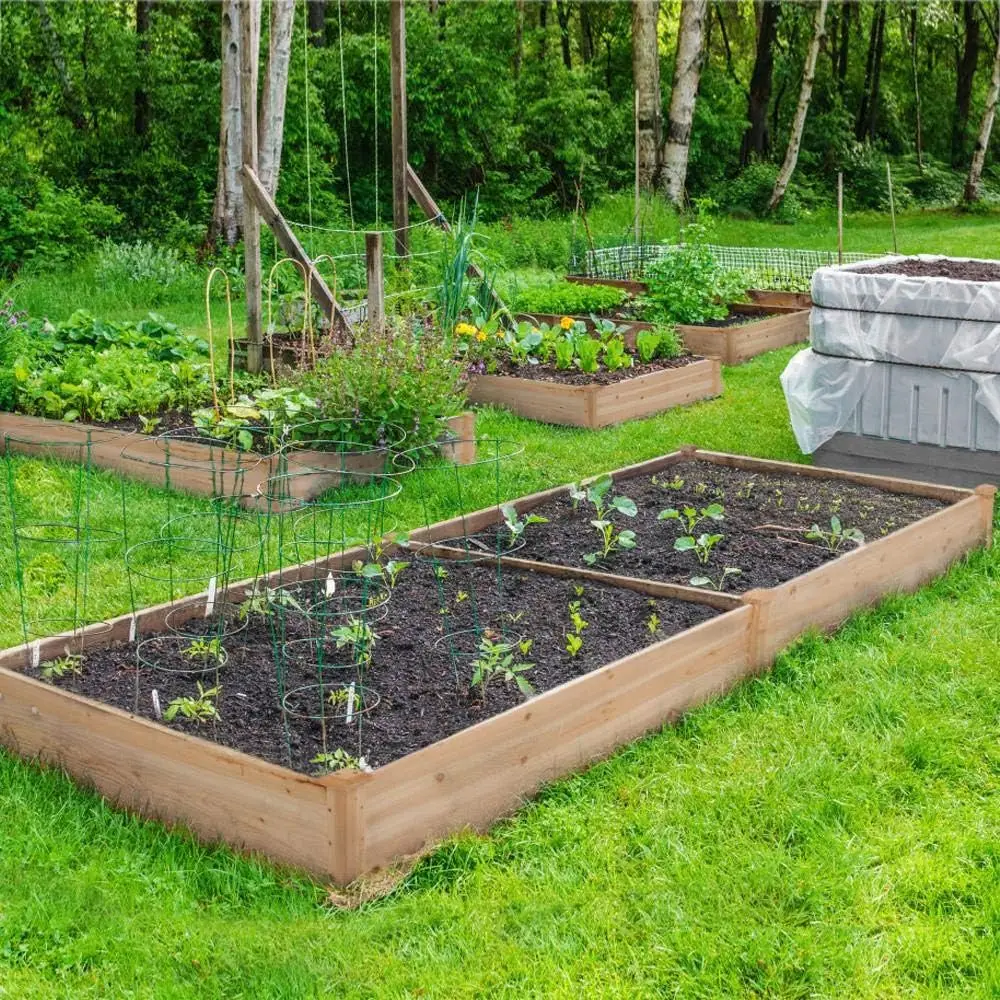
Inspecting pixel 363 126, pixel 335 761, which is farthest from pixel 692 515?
pixel 363 126

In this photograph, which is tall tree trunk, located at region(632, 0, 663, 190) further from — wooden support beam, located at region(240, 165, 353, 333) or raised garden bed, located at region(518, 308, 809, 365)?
wooden support beam, located at region(240, 165, 353, 333)

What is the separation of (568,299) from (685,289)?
2.84ft

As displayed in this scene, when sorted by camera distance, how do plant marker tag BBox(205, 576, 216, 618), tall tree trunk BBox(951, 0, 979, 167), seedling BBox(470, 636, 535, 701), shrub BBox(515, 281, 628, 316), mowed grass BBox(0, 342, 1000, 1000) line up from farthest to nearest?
→ tall tree trunk BBox(951, 0, 979, 167), shrub BBox(515, 281, 628, 316), plant marker tag BBox(205, 576, 216, 618), seedling BBox(470, 636, 535, 701), mowed grass BBox(0, 342, 1000, 1000)

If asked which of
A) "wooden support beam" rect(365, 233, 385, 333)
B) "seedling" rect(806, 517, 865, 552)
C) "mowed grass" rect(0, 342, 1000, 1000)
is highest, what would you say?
"wooden support beam" rect(365, 233, 385, 333)

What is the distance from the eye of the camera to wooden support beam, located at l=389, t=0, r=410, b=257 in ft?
28.2

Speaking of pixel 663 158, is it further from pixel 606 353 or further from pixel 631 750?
pixel 631 750

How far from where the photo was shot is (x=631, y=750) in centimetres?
A: 384

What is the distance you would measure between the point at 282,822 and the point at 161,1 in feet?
55.1

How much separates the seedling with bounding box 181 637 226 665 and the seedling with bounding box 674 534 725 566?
1703 millimetres

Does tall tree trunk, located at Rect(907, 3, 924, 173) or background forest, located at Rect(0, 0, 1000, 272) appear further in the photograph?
tall tree trunk, located at Rect(907, 3, 924, 173)

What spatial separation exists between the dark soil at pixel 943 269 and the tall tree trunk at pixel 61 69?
42.6 ft

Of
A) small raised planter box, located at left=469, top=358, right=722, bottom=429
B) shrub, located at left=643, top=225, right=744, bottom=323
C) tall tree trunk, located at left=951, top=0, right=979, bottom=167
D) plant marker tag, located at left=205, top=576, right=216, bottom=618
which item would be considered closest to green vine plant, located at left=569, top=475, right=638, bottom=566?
plant marker tag, located at left=205, top=576, right=216, bottom=618

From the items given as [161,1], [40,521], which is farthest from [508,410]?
[161,1]

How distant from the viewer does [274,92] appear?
1270cm
